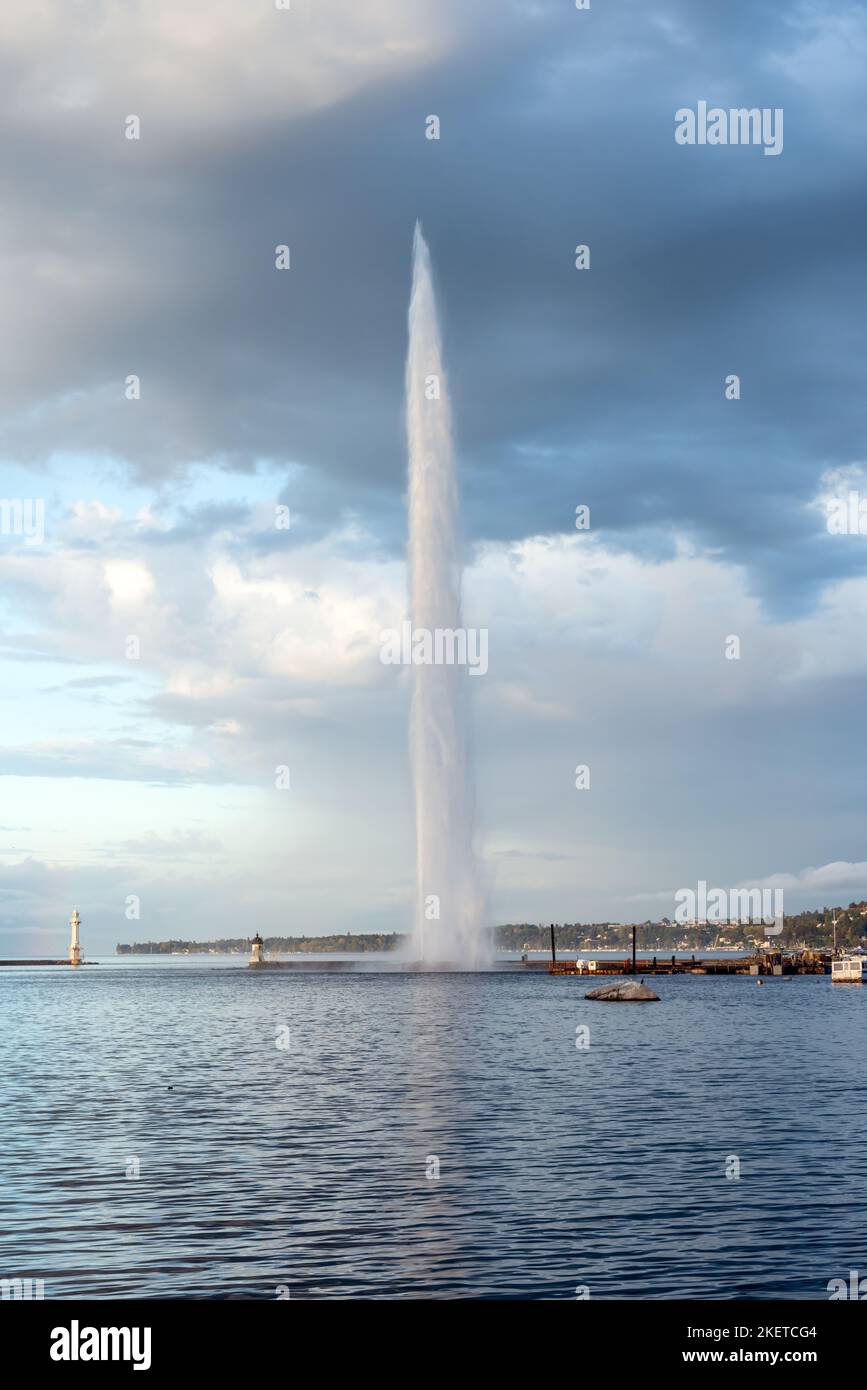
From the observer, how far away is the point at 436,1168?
36.0 meters

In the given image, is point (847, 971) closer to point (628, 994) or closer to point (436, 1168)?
point (628, 994)

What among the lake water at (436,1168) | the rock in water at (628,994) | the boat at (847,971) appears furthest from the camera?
the boat at (847,971)

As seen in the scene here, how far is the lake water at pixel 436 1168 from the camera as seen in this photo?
80.7 ft

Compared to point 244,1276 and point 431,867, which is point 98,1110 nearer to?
point 244,1276

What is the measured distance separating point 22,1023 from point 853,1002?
84.9 m

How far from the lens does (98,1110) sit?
5138cm

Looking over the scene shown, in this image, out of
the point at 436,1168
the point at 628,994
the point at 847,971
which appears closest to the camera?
the point at 436,1168

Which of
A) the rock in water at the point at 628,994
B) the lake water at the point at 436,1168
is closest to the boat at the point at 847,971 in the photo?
the rock in water at the point at 628,994

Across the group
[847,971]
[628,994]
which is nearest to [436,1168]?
[628,994]

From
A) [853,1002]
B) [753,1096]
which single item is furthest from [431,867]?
[753,1096]

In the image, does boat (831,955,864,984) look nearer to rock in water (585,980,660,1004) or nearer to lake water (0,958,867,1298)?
rock in water (585,980,660,1004)

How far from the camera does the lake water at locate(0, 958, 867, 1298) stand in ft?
80.7

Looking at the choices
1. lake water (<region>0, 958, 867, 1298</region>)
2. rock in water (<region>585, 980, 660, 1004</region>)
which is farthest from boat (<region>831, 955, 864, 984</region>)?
lake water (<region>0, 958, 867, 1298</region>)

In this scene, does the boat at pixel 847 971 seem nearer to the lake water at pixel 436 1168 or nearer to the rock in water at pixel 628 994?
the rock in water at pixel 628 994
